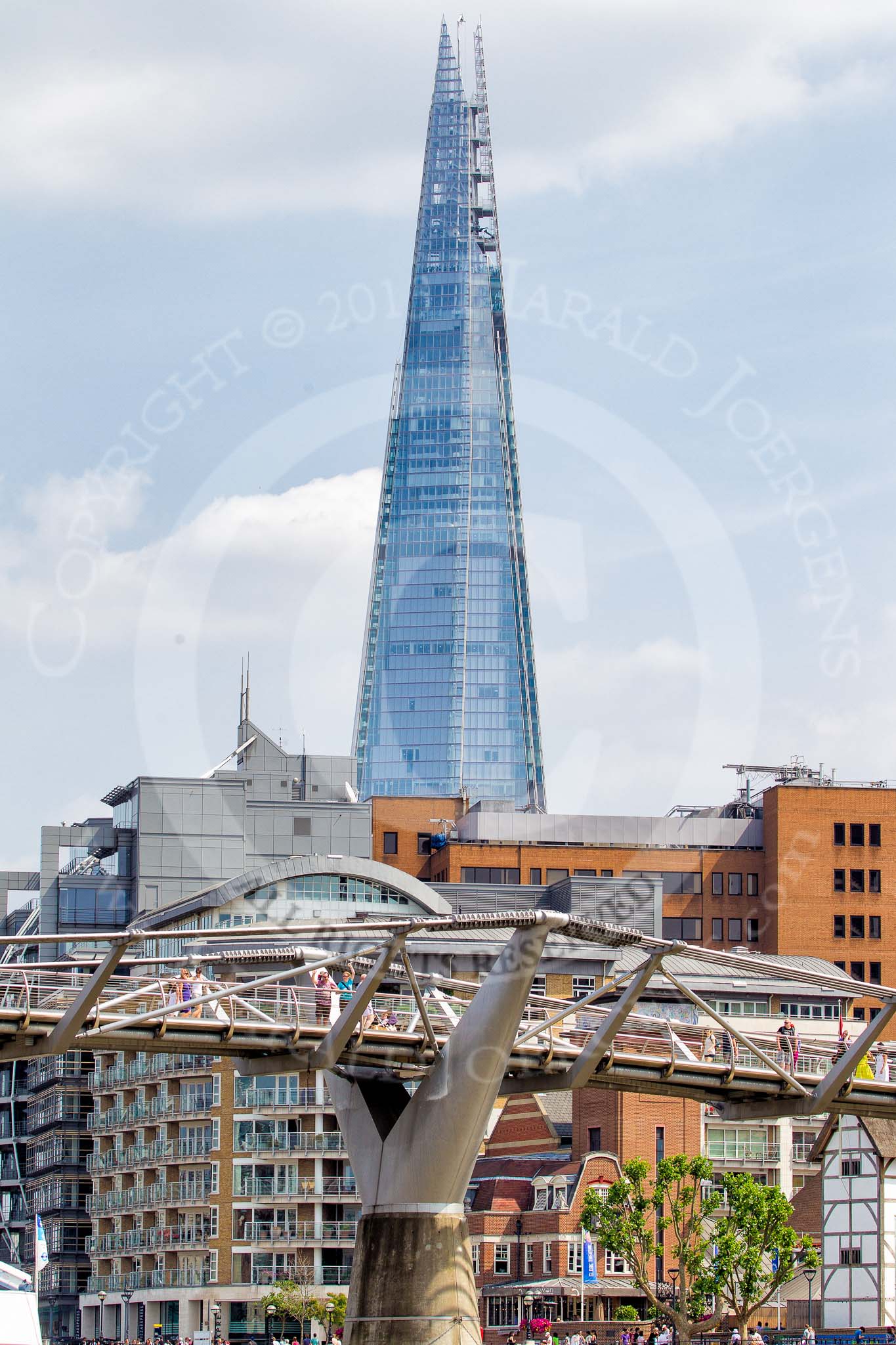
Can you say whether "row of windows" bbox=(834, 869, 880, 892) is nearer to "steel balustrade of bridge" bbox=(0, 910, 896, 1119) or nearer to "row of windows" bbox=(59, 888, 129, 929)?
"row of windows" bbox=(59, 888, 129, 929)

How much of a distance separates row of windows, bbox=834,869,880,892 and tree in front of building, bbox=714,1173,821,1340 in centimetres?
7951

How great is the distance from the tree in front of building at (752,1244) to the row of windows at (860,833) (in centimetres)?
8008

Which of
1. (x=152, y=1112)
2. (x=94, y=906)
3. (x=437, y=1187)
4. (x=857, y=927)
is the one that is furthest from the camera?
(x=857, y=927)

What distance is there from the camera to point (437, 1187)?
6488 cm

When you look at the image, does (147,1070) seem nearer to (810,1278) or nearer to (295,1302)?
(295,1302)

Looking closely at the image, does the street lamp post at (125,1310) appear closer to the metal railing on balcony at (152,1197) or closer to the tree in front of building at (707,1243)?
the metal railing on balcony at (152,1197)

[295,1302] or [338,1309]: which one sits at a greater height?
[295,1302]

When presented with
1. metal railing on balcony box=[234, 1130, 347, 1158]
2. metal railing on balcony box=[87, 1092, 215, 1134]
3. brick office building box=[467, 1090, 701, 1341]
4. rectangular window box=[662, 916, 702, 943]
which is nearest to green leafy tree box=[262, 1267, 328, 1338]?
metal railing on balcony box=[234, 1130, 347, 1158]

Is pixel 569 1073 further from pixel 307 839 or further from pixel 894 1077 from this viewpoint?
pixel 307 839

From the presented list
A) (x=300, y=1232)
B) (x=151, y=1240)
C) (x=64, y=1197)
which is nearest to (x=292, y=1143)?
(x=300, y=1232)

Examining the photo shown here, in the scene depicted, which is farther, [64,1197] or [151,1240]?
[64,1197]

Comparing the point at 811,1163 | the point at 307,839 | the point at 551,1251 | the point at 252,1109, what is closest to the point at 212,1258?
the point at 252,1109

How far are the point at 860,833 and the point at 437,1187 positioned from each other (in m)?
112

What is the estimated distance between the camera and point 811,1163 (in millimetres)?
122250
